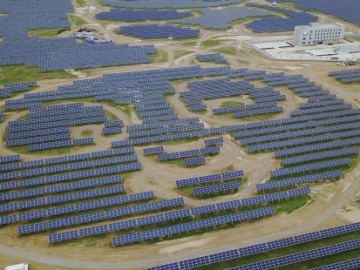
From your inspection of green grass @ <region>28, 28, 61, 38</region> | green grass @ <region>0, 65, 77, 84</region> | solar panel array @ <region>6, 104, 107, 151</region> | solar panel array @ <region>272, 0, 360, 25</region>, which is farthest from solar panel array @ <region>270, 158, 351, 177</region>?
solar panel array @ <region>272, 0, 360, 25</region>

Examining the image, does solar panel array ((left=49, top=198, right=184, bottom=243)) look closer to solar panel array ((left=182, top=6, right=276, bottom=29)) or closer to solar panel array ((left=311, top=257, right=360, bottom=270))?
solar panel array ((left=311, top=257, right=360, bottom=270))

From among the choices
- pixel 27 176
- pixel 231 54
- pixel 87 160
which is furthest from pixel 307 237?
pixel 231 54

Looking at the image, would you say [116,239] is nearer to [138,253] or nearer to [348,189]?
[138,253]

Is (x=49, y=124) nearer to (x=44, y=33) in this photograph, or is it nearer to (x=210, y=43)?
(x=44, y=33)

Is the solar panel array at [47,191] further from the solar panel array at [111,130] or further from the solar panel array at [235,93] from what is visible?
the solar panel array at [235,93]

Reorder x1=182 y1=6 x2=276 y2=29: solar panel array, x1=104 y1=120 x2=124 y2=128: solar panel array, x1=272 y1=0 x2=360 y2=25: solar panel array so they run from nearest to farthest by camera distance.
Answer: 1. x1=104 y1=120 x2=124 y2=128: solar panel array
2. x1=182 y1=6 x2=276 y2=29: solar panel array
3. x1=272 y1=0 x2=360 y2=25: solar panel array

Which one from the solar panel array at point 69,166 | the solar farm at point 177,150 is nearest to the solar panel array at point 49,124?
the solar farm at point 177,150
